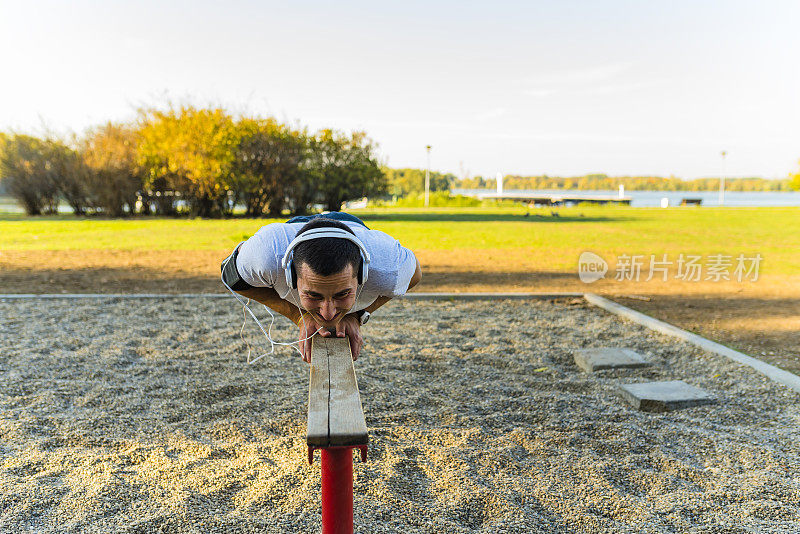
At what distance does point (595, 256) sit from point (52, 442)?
9.22m

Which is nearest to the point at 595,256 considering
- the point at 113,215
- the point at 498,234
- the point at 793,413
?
the point at 498,234

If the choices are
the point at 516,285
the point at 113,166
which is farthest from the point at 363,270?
the point at 113,166

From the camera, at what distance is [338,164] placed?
942 inches

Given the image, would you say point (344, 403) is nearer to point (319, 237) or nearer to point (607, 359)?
point (319, 237)

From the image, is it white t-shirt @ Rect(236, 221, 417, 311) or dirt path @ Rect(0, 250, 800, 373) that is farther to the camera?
dirt path @ Rect(0, 250, 800, 373)

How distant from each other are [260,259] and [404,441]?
1524 mm

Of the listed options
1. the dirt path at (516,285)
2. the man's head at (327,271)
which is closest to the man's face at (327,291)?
the man's head at (327,271)

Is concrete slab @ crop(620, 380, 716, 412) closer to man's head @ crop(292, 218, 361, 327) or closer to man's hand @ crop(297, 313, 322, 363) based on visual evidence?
man's hand @ crop(297, 313, 322, 363)

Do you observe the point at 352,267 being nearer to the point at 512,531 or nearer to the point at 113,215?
the point at 512,531

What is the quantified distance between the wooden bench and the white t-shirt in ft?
Answer: 1.05

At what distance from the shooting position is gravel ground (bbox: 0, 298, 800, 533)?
2.43 metres

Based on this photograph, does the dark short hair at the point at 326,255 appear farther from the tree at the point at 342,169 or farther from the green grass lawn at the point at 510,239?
the tree at the point at 342,169
